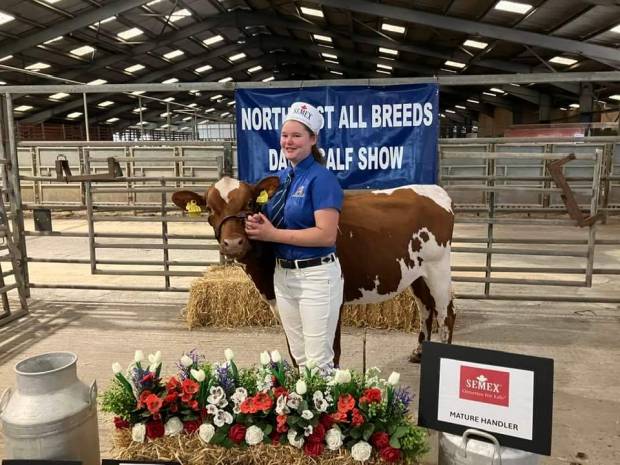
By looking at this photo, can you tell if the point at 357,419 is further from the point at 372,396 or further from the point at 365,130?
the point at 365,130

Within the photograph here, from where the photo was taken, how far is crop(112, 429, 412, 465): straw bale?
6.13 ft

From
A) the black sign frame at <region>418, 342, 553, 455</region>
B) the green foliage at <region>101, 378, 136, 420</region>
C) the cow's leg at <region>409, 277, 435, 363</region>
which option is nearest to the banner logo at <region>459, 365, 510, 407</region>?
the black sign frame at <region>418, 342, 553, 455</region>

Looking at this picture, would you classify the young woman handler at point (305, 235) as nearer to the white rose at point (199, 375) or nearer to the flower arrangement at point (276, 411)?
the flower arrangement at point (276, 411)

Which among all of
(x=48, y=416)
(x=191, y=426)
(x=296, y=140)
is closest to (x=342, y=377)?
(x=191, y=426)

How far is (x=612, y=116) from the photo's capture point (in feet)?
63.9

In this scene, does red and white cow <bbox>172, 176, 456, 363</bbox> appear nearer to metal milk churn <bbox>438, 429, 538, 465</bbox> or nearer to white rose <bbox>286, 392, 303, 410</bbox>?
white rose <bbox>286, 392, 303, 410</bbox>

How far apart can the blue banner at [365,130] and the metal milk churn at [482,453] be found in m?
3.00

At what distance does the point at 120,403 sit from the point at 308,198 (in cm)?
115

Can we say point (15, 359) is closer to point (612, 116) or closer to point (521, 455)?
point (521, 455)

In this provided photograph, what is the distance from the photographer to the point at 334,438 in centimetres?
188

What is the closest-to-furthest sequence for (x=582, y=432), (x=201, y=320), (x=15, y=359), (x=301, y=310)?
(x=301, y=310)
(x=582, y=432)
(x=15, y=359)
(x=201, y=320)

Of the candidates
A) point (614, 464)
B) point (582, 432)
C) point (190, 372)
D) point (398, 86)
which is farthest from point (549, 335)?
point (190, 372)

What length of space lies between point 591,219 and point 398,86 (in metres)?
2.29

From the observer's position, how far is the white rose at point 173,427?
6.49ft
